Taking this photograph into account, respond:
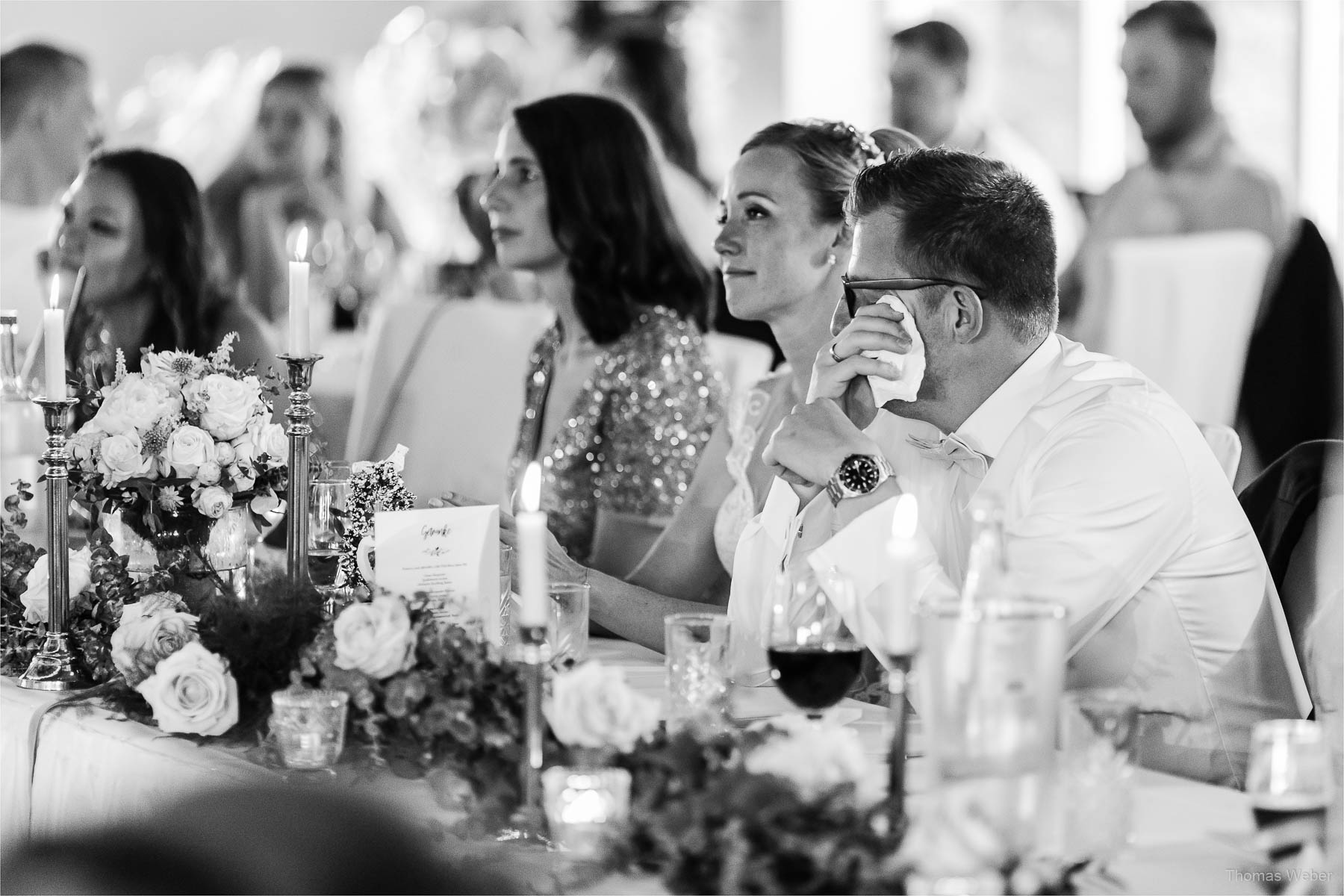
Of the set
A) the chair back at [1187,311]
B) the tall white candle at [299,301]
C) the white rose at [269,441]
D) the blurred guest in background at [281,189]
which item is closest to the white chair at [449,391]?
the chair back at [1187,311]

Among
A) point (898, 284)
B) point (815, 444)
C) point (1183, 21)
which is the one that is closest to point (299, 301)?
point (815, 444)

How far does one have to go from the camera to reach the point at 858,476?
185cm

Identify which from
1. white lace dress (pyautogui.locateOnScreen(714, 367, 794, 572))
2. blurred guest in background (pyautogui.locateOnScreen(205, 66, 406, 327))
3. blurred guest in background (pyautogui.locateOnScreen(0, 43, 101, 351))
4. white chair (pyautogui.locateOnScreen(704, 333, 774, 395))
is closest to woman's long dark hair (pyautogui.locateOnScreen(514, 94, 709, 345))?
white chair (pyautogui.locateOnScreen(704, 333, 774, 395))

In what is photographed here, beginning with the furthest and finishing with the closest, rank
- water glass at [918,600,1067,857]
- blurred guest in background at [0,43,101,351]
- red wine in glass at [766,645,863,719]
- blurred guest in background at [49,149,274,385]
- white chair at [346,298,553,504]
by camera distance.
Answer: blurred guest in background at [0,43,101,351], white chair at [346,298,553,504], blurred guest in background at [49,149,274,385], red wine in glass at [766,645,863,719], water glass at [918,600,1067,857]

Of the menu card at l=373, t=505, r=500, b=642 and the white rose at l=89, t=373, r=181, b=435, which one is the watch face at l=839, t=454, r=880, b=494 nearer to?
the menu card at l=373, t=505, r=500, b=642

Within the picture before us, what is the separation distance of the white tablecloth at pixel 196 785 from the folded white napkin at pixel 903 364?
422 mm

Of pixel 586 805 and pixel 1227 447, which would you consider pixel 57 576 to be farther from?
pixel 1227 447

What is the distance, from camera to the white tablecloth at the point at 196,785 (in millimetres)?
1248

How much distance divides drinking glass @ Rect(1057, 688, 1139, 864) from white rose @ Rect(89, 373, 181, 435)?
3.76ft

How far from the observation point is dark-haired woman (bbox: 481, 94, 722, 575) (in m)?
2.97

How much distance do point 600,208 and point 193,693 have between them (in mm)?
1778

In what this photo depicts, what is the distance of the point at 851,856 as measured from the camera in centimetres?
111

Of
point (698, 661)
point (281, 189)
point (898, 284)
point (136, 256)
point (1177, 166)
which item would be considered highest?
point (281, 189)

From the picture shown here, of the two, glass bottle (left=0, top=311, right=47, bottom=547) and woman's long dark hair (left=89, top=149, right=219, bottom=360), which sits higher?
woman's long dark hair (left=89, top=149, right=219, bottom=360)
